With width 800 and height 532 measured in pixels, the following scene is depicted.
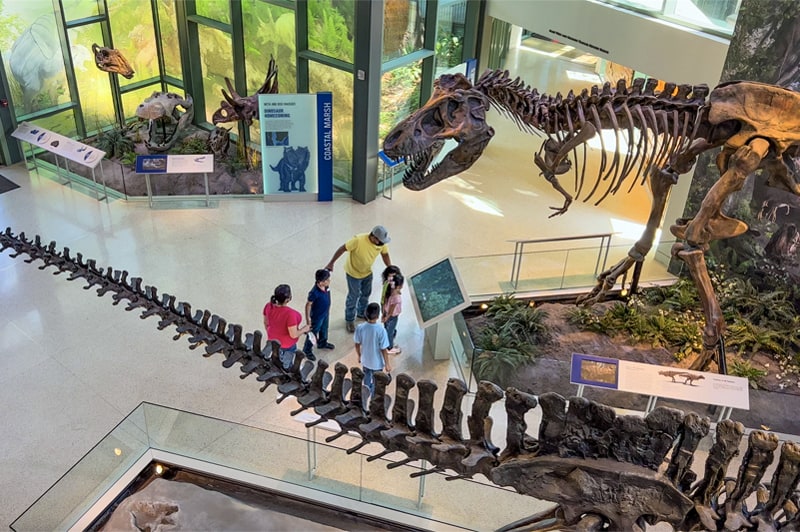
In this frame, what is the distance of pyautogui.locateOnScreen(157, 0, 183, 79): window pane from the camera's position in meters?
12.9

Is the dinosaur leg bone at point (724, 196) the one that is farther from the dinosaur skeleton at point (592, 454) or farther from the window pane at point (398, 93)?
the window pane at point (398, 93)

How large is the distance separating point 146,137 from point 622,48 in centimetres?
768

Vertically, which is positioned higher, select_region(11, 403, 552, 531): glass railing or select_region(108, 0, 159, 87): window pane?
select_region(108, 0, 159, 87): window pane

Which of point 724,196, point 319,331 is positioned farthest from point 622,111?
point 319,331

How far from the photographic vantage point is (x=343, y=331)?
27.4 ft

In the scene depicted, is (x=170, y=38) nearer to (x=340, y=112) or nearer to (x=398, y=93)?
(x=340, y=112)

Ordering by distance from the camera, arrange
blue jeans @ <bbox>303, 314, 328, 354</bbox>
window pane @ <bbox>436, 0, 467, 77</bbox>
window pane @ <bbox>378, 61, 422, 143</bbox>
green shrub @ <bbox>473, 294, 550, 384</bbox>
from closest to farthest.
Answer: green shrub @ <bbox>473, 294, 550, 384</bbox>
blue jeans @ <bbox>303, 314, 328, 354</bbox>
window pane @ <bbox>378, 61, 422, 143</bbox>
window pane @ <bbox>436, 0, 467, 77</bbox>

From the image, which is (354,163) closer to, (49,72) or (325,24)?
(325,24)

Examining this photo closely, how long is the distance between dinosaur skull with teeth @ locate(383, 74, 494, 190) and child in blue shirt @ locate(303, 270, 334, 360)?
139 cm

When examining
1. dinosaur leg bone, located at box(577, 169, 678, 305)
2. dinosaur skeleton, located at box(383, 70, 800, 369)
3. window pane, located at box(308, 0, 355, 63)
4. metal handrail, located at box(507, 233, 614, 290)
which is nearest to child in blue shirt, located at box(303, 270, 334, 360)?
dinosaur skeleton, located at box(383, 70, 800, 369)

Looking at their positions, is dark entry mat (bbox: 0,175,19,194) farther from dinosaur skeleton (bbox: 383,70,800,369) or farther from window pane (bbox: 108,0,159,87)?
dinosaur skeleton (bbox: 383,70,800,369)

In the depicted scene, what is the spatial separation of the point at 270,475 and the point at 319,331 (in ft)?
8.44

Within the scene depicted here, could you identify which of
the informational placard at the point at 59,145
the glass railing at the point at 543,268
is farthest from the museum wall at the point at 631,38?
the informational placard at the point at 59,145

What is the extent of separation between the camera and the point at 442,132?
6.31 metres
